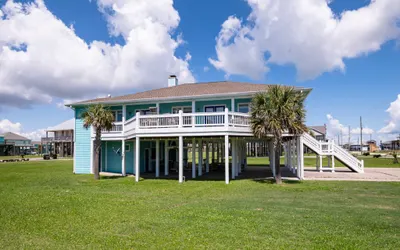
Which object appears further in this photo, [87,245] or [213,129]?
[213,129]

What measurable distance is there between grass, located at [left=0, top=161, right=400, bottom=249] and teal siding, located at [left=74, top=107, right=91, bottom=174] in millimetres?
11087

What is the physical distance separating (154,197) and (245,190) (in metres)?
4.41

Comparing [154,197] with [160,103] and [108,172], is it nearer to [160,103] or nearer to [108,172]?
[160,103]

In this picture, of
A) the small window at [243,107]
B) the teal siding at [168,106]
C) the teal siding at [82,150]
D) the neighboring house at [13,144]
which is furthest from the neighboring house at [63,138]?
the small window at [243,107]

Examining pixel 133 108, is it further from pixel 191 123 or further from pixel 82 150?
pixel 191 123

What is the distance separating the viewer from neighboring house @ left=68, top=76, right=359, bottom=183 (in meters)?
16.7

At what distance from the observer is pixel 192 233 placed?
274 inches

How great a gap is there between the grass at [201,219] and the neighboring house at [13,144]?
80.6m

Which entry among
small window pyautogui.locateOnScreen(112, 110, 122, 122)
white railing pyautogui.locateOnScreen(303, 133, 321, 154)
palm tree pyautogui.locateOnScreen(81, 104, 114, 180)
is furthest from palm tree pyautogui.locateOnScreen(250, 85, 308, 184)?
small window pyautogui.locateOnScreen(112, 110, 122, 122)

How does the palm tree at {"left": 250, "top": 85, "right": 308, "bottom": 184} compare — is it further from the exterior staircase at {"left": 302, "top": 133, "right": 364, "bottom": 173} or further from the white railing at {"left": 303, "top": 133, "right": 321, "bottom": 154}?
the exterior staircase at {"left": 302, "top": 133, "right": 364, "bottom": 173}

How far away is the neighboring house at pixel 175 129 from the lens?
54.9ft

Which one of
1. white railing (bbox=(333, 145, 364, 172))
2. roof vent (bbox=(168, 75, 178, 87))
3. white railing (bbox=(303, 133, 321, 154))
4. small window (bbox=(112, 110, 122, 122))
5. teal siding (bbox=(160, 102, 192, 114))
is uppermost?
roof vent (bbox=(168, 75, 178, 87))

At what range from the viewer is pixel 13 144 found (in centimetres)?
8150

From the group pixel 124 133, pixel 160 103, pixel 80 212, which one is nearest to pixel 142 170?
pixel 124 133
